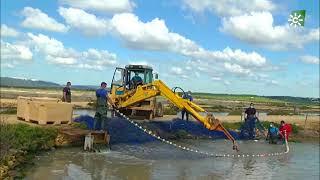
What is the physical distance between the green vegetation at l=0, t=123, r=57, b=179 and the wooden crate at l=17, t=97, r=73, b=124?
1.28 meters

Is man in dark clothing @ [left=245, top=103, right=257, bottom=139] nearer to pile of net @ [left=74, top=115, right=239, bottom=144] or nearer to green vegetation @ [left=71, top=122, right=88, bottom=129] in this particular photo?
pile of net @ [left=74, top=115, right=239, bottom=144]

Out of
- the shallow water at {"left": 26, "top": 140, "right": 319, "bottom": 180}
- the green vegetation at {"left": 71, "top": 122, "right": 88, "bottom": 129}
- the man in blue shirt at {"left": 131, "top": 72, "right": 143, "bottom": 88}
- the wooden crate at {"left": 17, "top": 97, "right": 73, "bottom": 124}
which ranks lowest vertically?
the shallow water at {"left": 26, "top": 140, "right": 319, "bottom": 180}

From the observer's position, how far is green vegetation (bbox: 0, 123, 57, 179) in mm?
13156

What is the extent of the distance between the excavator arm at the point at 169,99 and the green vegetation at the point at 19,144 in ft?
15.7

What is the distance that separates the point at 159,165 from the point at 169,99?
4480 millimetres

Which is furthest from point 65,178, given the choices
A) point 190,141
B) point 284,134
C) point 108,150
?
point 284,134

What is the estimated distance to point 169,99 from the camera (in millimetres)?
20062

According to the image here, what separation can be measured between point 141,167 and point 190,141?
8.18 m

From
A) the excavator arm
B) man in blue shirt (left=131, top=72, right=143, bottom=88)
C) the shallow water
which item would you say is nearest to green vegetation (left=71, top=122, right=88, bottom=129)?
the shallow water

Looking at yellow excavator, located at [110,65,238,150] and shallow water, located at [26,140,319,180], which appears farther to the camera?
yellow excavator, located at [110,65,238,150]

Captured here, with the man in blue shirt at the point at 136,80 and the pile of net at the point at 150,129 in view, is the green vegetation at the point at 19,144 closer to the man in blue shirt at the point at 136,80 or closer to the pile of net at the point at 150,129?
the pile of net at the point at 150,129

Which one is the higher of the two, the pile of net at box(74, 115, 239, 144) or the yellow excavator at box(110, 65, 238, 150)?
the yellow excavator at box(110, 65, 238, 150)

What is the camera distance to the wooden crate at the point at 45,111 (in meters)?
19.2

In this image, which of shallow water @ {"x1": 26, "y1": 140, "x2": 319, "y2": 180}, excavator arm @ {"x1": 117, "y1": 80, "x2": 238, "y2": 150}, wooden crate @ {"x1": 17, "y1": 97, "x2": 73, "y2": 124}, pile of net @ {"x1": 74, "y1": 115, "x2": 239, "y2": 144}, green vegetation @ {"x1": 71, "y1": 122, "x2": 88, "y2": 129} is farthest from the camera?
pile of net @ {"x1": 74, "y1": 115, "x2": 239, "y2": 144}
